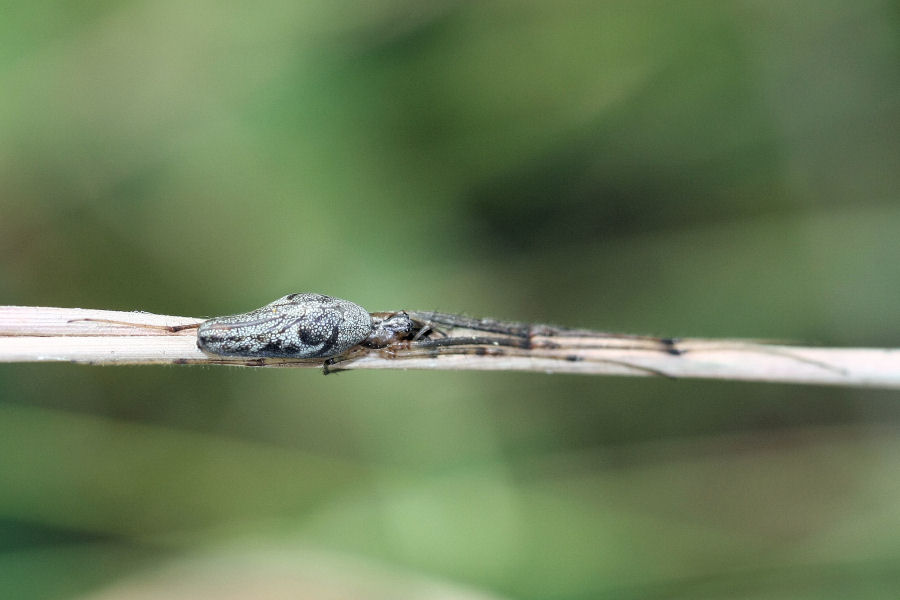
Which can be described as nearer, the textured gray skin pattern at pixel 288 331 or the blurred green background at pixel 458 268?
the textured gray skin pattern at pixel 288 331

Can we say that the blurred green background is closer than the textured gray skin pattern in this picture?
No

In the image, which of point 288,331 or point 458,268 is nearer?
point 288,331

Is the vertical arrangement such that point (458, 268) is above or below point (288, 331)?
above

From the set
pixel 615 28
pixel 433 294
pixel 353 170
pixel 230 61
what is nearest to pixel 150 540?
pixel 433 294
